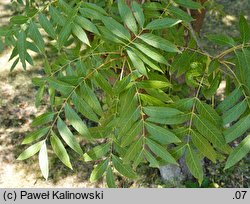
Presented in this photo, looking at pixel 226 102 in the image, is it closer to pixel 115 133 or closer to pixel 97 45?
pixel 115 133

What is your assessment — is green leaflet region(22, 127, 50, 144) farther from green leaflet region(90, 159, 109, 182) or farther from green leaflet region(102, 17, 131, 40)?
green leaflet region(102, 17, 131, 40)

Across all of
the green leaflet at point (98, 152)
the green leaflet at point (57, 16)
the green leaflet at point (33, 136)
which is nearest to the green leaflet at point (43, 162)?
the green leaflet at point (33, 136)

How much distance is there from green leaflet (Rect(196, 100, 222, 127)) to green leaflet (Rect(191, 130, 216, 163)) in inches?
3.0

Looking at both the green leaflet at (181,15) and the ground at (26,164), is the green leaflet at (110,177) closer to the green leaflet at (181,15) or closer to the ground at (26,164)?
the green leaflet at (181,15)

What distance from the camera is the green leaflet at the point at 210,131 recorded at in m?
1.42

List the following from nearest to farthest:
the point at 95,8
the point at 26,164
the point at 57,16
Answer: the point at 95,8 → the point at 57,16 → the point at 26,164

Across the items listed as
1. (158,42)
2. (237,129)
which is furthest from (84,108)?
(237,129)

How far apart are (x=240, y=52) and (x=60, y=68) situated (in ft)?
2.64

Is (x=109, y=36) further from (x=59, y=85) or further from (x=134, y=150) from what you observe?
(x=134, y=150)

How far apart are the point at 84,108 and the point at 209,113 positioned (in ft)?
1.57

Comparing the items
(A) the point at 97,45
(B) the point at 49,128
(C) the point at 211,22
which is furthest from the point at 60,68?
(C) the point at 211,22

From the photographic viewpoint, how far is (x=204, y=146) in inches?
58.3

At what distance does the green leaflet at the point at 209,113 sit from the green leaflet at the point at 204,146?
77mm

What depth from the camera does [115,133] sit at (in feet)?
5.74
